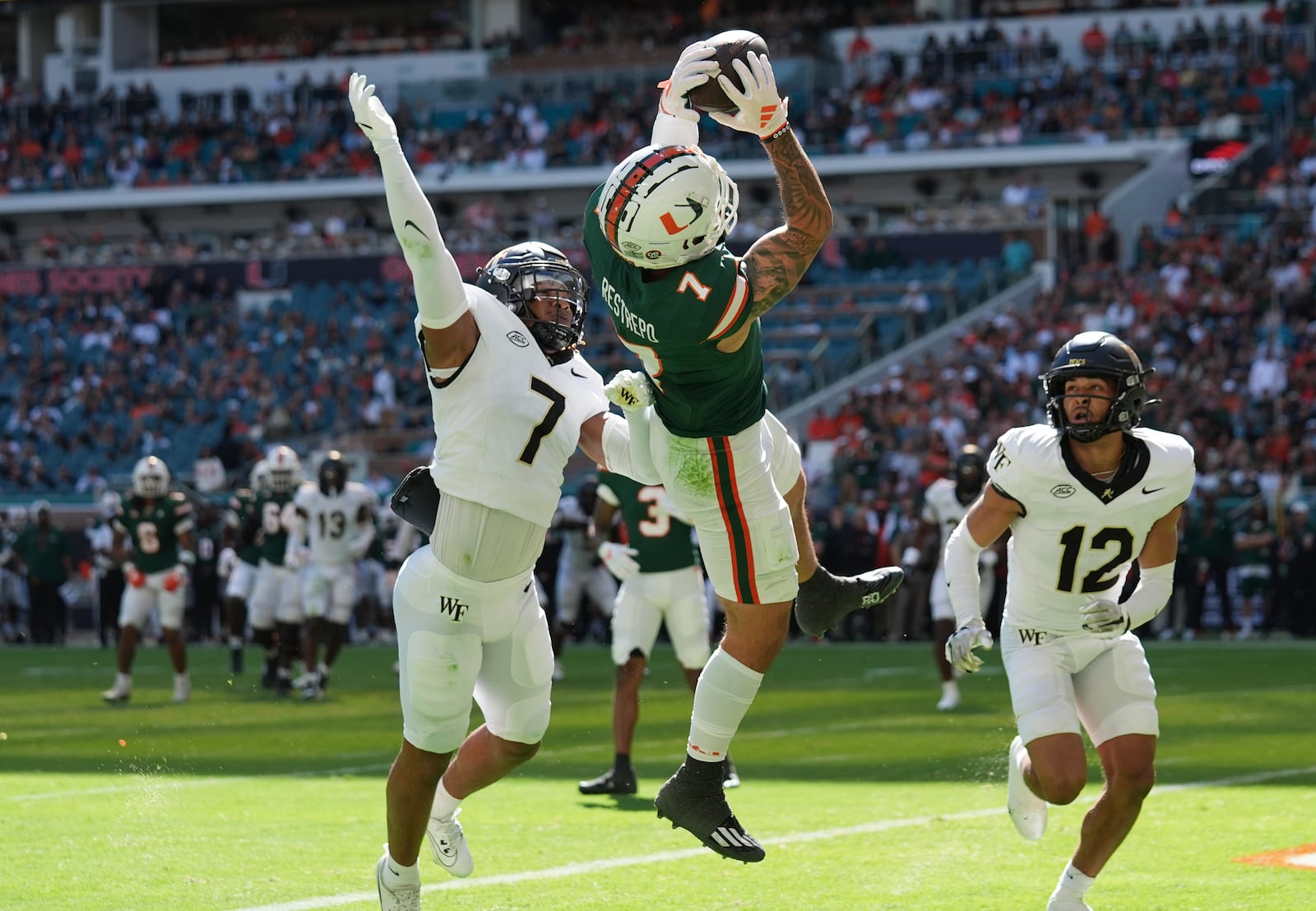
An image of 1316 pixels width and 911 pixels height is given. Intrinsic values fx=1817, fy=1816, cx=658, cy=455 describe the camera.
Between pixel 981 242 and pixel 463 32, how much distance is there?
1560 centimetres

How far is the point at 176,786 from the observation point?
9.62 meters

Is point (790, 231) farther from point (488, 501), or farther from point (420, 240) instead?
point (488, 501)

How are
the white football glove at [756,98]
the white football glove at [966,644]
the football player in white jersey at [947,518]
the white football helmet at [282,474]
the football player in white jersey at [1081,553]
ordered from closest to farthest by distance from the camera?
the white football glove at [756,98], the football player in white jersey at [1081,553], the white football glove at [966,644], the football player in white jersey at [947,518], the white football helmet at [282,474]

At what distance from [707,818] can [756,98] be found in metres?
2.02

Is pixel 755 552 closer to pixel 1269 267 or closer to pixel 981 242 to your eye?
pixel 1269 267

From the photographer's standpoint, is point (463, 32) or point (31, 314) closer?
point (31, 314)

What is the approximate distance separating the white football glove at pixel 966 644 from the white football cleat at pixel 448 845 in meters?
1.71

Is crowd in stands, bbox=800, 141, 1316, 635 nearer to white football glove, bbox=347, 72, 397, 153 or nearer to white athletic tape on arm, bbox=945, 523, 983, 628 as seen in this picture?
white athletic tape on arm, bbox=945, 523, 983, 628

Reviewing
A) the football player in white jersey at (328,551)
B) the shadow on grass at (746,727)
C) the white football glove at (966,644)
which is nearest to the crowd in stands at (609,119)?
the shadow on grass at (746,727)

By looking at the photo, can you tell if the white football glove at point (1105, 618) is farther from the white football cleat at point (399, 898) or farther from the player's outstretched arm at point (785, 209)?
the white football cleat at point (399, 898)

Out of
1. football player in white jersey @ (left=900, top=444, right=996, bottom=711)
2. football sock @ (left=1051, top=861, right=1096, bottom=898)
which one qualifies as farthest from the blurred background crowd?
football sock @ (left=1051, top=861, right=1096, bottom=898)

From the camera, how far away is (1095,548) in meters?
5.91

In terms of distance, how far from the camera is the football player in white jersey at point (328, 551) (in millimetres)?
14438

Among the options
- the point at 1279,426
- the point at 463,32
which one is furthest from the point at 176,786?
the point at 463,32
